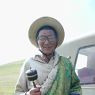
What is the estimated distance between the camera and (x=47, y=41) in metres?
5.46

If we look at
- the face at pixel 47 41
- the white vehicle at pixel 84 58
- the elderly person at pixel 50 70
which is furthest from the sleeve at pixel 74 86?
the white vehicle at pixel 84 58

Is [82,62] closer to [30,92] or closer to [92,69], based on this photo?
[92,69]

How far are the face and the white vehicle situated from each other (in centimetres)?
154

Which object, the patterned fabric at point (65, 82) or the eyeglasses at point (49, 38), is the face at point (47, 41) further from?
the patterned fabric at point (65, 82)

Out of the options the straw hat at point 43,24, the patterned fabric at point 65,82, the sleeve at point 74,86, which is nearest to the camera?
the patterned fabric at point 65,82

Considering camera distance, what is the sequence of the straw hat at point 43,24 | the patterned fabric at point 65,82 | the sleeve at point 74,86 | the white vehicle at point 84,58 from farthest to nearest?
the white vehicle at point 84,58, the straw hat at point 43,24, the sleeve at point 74,86, the patterned fabric at point 65,82

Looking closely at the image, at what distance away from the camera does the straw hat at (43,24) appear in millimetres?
5684

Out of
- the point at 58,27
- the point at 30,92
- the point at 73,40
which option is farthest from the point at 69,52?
the point at 30,92

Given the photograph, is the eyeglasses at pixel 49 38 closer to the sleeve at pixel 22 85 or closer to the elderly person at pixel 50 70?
the elderly person at pixel 50 70

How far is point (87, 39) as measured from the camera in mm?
7488

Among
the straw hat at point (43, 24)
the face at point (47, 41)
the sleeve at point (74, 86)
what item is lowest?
the sleeve at point (74, 86)

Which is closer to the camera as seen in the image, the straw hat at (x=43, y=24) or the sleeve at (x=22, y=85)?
the sleeve at (x=22, y=85)

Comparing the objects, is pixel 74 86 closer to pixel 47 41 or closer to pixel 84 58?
pixel 47 41

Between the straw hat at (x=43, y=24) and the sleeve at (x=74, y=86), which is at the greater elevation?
the straw hat at (x=43, y=24)
